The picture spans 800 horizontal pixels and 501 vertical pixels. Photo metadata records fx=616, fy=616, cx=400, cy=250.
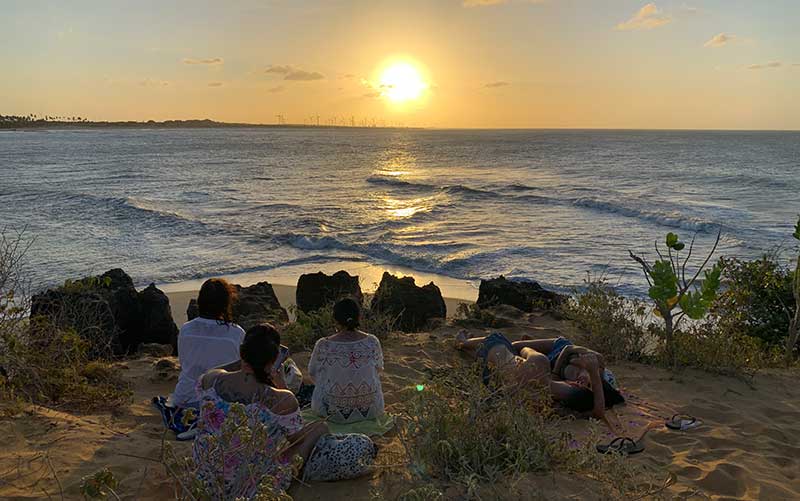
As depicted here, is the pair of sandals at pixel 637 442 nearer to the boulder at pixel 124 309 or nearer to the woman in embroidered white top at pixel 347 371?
the woman in embroidered white top at pixel 347 371

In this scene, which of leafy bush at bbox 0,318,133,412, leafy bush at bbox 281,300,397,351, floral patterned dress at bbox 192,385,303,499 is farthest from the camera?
leafy bush at bbox 281,300,397,351

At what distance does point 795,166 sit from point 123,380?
2370 inches

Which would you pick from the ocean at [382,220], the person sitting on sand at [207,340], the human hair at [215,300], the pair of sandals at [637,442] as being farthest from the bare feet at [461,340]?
the ocean at [382,220]

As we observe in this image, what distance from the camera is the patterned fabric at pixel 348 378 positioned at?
4980 mm

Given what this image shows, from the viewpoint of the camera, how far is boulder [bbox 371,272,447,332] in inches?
372

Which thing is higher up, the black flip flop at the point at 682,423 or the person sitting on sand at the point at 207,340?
the person sitting on sand at the point at 207,340

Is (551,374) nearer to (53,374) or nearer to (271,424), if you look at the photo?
(271,424)

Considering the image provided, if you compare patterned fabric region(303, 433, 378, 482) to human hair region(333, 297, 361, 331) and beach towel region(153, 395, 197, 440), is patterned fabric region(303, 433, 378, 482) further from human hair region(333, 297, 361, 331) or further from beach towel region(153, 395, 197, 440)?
beach towel region(153, 395, 197, 440)

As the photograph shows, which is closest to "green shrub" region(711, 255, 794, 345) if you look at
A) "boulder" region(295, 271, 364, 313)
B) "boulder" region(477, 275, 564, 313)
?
"boulder" region(477, 275, 564, 313)

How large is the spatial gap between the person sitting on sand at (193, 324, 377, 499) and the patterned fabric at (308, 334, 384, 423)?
60cm

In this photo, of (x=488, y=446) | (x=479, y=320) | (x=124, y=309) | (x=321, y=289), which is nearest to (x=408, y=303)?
(x=479, y=320)

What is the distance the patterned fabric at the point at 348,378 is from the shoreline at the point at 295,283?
619 centimetres

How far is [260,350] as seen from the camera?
12.7ft

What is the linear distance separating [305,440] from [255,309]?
5524 millimetres
